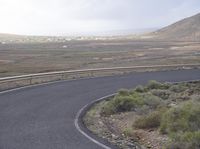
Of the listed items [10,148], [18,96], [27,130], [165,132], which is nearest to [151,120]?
→ [165,132]

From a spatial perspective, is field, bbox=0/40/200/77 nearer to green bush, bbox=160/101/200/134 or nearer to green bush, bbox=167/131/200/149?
green bush, bbox=160/101/200/134

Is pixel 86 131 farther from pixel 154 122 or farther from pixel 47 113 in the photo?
pixel 47 113

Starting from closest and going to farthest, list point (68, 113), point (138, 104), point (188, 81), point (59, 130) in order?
point (59, 130), point (68, 113), point (138, 104), point (188, 81)

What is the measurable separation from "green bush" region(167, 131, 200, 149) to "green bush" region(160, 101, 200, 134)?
1.27 meters

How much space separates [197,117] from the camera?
39.3 feet

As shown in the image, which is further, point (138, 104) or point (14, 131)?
point (138, 104)

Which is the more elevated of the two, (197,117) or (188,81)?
(197,117)

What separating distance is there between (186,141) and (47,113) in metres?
7.47

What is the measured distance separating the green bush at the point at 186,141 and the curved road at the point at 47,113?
1990 millimetres

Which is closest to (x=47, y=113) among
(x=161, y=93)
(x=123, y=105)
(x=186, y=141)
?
(x=123, y=105)

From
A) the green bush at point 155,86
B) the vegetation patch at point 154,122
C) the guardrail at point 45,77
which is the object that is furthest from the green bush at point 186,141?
the guardrail at point 45,77

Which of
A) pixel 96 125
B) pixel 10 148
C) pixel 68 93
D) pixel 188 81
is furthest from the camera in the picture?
pixel 188 81

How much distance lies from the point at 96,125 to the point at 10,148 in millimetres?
4454

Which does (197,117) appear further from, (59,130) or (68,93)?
(68,93)
